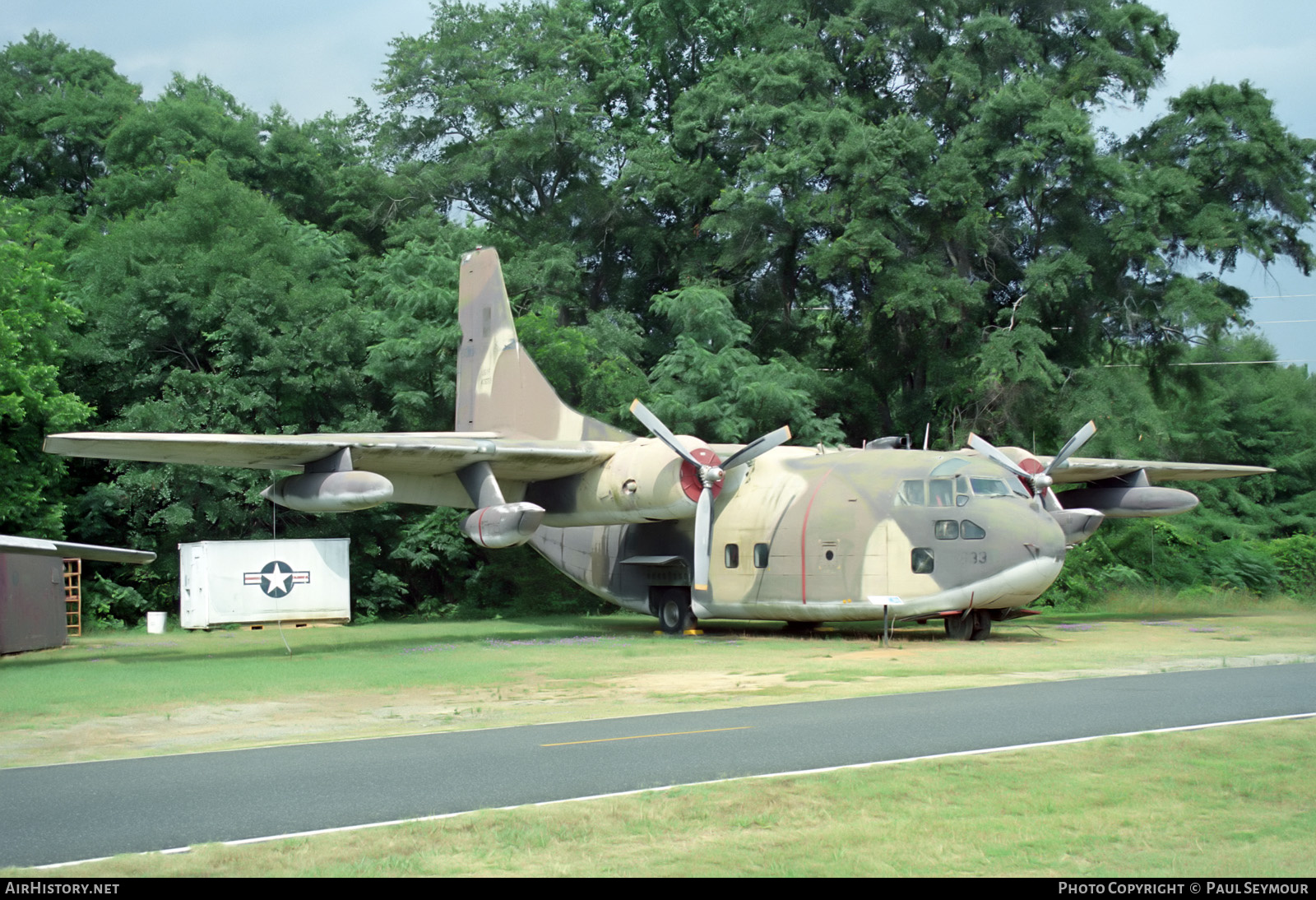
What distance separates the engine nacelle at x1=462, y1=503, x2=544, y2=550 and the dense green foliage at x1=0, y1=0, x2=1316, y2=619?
11.8 metres

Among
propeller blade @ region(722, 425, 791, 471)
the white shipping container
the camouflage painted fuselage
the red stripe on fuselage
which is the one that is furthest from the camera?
the white shipping container

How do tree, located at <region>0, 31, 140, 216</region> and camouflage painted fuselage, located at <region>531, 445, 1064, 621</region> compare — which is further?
tree, located at <region>0, 31, 140, 216</region>

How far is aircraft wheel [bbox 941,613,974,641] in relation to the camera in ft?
67.0

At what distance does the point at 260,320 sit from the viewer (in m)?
31.9

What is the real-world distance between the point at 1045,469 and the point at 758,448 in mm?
5628

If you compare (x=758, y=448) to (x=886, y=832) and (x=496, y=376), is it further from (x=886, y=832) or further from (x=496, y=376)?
(x=886, y=832)

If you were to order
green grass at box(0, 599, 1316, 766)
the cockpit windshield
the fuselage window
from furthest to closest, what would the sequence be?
the cockpit windshield, the fuselage window, green grass at box(0, 599, 1316, 766)

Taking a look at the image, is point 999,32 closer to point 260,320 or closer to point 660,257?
point 660,257

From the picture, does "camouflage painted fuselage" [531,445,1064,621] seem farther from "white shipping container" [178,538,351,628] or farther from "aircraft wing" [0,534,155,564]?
"aircraft wing" [0,534,155,564]

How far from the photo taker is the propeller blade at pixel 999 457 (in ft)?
69.2

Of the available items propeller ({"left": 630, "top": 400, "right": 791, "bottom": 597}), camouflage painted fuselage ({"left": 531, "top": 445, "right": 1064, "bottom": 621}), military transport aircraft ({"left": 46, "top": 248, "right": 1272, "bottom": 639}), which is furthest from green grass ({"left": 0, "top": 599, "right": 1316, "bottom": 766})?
propeller ({"left": 630, "top": 400, "right": 791, "bottom": 597})

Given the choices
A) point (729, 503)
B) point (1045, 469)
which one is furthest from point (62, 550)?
point (1045, 469)

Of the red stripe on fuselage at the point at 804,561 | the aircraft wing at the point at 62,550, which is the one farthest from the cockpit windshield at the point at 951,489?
the aircraft wing at the point at 62,550
